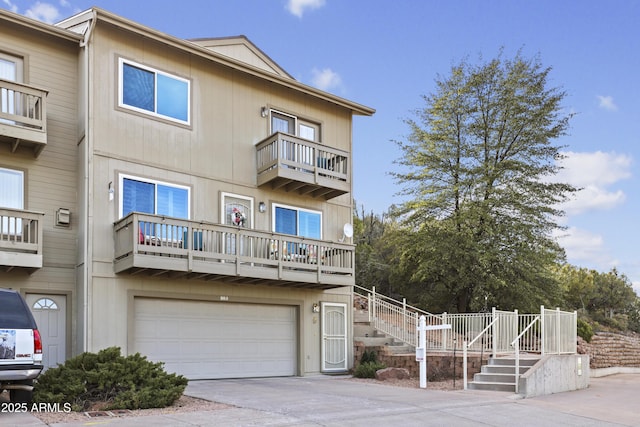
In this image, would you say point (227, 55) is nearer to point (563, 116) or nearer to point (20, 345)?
point (20, 345)

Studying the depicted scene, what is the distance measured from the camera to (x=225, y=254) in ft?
51.5

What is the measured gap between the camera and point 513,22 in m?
22.3

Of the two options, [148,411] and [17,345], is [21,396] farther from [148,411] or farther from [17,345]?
[148,411]

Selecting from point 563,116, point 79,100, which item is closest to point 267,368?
point 79,100

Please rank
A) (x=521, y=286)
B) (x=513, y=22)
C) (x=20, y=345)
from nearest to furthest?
(x=20, y=345)
(x=513, y=22)
(x=521, y=286)

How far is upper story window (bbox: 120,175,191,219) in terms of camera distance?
15.4 meters

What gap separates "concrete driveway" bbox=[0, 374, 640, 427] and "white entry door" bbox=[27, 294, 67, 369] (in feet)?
9.87

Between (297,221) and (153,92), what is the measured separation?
17.8 feet

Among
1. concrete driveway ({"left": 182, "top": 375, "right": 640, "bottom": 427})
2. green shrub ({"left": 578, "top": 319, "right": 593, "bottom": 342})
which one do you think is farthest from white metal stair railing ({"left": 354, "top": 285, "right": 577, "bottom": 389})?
green shrub ({"left": 578, "top": 319, "right": 593, "bottom": 342})

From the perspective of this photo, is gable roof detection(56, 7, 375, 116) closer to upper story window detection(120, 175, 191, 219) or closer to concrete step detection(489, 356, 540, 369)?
upper story window detection(120, 175, 191, 219)

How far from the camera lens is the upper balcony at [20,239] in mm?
13344

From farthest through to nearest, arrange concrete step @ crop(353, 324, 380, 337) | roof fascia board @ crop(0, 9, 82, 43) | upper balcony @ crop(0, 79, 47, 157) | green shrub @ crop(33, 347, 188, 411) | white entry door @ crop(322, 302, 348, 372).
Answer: concrete step @ crop(353, 324, 380, 337)
white entry door @ crop(322, 302, 348, 372)
roof fascia board @ crop(0, 9, 82, 43)
upper balcony @ crop(0, 79, 47, 157)
green shrub @ crop(33, 347, 188, 411)

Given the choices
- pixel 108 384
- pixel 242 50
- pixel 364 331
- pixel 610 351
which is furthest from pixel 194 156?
pixel 610 351

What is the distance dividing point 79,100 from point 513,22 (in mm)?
14472
